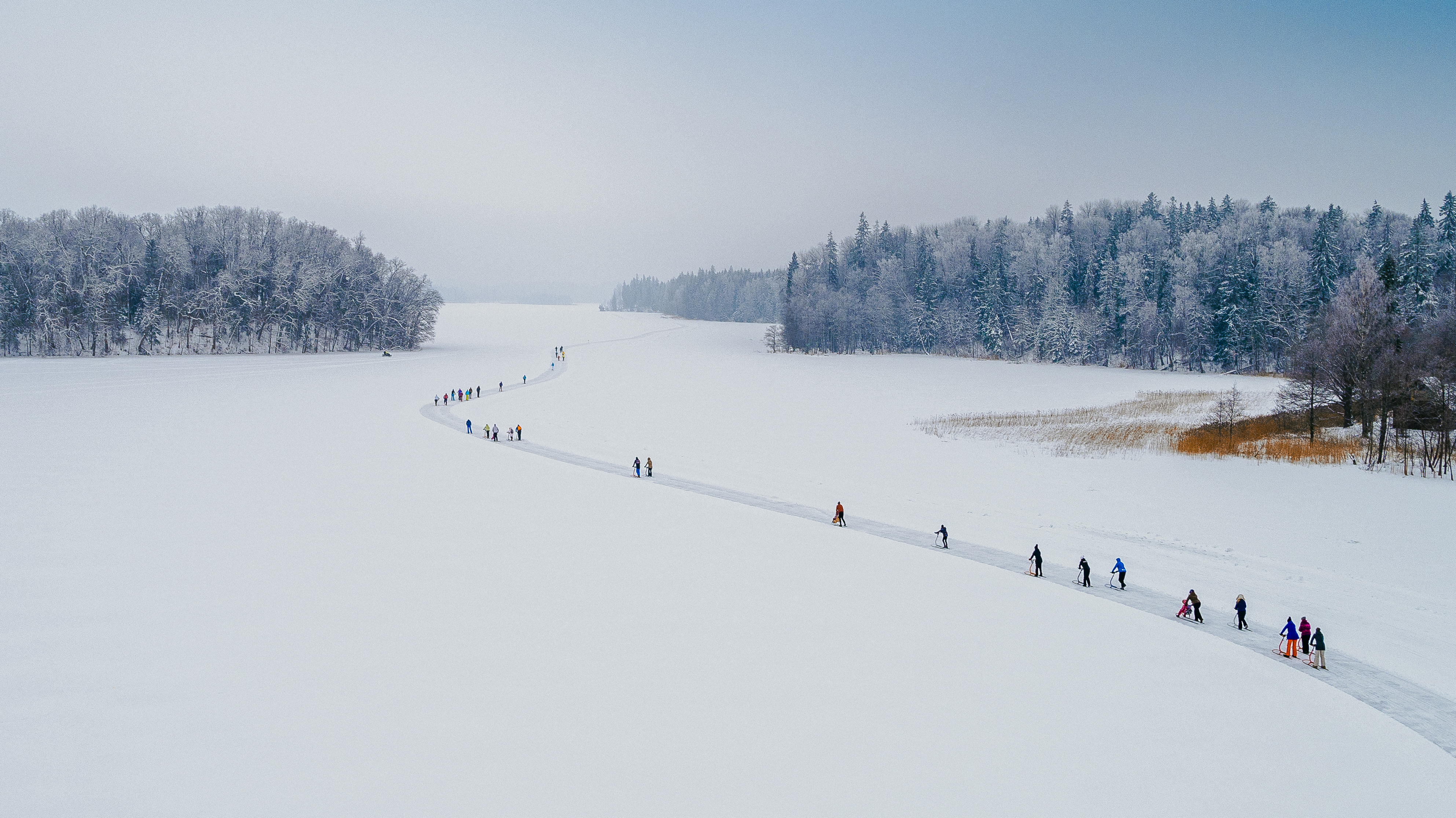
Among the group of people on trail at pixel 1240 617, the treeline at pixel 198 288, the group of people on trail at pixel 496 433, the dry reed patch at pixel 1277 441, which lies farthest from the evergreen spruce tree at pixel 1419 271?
the treeline at pixel 198 288

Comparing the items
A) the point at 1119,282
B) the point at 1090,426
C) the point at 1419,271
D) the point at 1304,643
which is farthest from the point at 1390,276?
the point at 1119,282

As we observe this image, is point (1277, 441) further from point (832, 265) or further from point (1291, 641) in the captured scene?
point (832, 265)

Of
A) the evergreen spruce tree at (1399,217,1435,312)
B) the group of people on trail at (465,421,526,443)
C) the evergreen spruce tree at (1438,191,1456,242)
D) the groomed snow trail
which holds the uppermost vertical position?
the evergreen spruce tree at (1438,191,1456,242)

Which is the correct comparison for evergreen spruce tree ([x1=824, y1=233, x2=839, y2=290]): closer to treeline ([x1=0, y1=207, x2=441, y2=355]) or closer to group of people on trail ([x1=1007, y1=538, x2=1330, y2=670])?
treeline ([x1=0, y1=207, x2=441, y2=355])

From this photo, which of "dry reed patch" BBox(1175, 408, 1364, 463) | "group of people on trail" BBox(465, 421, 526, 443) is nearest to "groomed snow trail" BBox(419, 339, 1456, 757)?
"group of people on trail" BBox(465, 421, 526, 443)

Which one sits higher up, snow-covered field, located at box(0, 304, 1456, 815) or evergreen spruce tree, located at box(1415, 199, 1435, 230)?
evergreen spruce tree, located at box(1415, 199, 1435, 230)

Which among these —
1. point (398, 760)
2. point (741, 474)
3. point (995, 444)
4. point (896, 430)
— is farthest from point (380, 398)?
point (398, 760)

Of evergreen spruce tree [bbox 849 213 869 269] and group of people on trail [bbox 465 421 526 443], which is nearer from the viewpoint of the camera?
group of people on trail [bbox 465 421 526 443]
